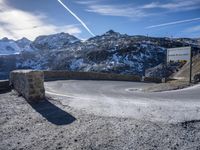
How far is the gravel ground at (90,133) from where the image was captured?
20.1 ft

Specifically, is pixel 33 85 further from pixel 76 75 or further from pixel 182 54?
pixel 76 75

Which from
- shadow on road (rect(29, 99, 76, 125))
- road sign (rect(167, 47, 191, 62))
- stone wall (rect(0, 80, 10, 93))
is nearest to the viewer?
shadow on road (rect(29, 99, 76, 125))

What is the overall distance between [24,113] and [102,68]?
144698 mm

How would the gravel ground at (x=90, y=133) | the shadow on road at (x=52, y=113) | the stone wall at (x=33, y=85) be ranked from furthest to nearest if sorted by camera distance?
the stone wall at (x=33, y=85), the shadow on road at (x=52, y=113), the gravel ground at (x=90, y=133)

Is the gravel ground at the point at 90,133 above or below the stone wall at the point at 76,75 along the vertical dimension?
below

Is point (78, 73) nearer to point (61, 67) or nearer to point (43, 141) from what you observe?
point (43, 141)

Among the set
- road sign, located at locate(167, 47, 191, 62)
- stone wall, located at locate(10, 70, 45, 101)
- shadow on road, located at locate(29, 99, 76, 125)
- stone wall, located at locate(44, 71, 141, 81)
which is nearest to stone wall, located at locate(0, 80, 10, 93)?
stone wall, located at locate(10, 70, 45, 101)

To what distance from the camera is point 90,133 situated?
23.0ft

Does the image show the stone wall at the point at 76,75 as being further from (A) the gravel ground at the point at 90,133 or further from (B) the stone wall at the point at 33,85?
(A) the gravel ground at the point at 90,133

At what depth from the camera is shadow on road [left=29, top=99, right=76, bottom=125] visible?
8.49 m

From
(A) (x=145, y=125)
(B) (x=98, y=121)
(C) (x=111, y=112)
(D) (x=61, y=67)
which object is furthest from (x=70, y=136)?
(D) (x=61, y=67)

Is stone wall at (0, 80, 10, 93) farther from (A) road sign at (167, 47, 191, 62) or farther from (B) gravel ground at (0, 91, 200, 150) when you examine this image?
(A) road sign at (167, 47, 191, 62)

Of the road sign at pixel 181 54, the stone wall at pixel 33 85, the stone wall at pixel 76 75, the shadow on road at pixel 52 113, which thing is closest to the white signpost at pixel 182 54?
the road sign at pixel 181 54

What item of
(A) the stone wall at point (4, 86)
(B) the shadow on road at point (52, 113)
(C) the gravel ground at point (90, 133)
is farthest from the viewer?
(A) the stone wall at point (4, 86)
